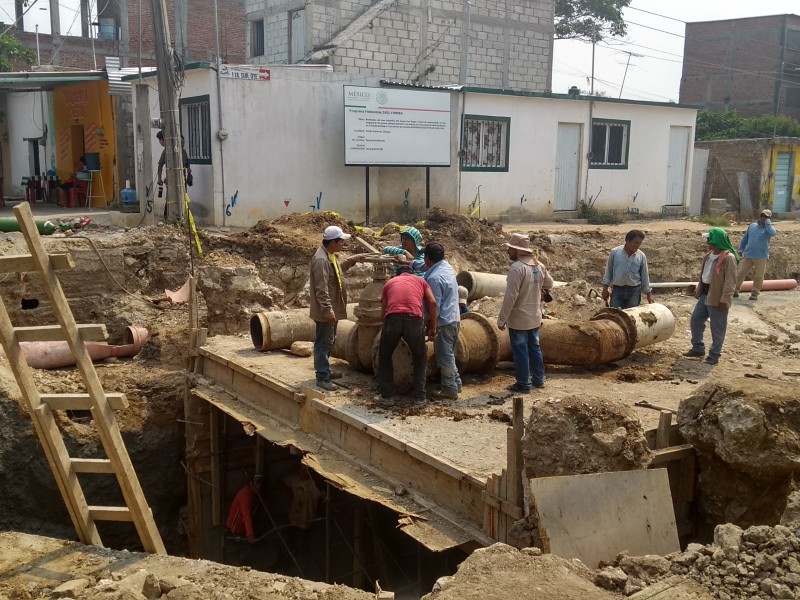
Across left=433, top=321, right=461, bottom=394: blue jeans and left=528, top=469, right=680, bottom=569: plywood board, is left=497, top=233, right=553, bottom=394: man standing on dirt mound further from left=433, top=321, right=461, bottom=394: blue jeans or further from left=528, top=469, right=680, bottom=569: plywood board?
left=528, top=469, right=680, bottom=569: plywood board

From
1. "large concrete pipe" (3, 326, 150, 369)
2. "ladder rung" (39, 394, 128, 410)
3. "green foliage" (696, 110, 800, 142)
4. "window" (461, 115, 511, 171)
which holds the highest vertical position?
"green foliage" (696, 110, 800, 142)

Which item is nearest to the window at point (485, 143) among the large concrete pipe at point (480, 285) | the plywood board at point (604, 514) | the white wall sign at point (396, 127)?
the white wall sign at point (396, 127)

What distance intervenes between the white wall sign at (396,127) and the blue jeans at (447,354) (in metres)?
9.03

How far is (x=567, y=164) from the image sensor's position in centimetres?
1995

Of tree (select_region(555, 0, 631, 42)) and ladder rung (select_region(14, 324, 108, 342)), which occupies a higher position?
tree (select_region(555, 0, 631, 42))

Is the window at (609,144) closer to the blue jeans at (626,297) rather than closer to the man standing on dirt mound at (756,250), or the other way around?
the man standing on dirt mound at (756,250)

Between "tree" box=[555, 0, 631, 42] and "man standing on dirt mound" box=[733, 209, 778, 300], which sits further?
"tree" box=[555, 0, 631, 42]

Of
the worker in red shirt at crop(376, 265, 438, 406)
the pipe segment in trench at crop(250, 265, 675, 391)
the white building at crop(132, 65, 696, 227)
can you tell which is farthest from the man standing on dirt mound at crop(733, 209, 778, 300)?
the worker in red shirt at crop(376, 265, 438, 406)

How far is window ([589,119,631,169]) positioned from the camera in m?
20.4

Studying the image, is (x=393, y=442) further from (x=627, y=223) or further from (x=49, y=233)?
(x=627, y=223)

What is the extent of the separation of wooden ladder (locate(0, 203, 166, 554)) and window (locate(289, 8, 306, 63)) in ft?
57.8

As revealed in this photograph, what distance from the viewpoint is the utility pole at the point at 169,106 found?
41.9 feet

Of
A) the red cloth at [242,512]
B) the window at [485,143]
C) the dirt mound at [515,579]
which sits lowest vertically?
the red cloth at [242,512]

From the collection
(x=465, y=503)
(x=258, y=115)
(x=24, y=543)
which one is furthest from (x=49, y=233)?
(x=465, y=503)
